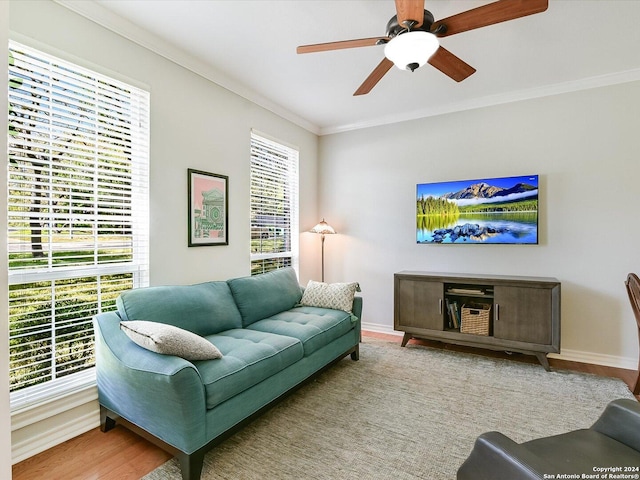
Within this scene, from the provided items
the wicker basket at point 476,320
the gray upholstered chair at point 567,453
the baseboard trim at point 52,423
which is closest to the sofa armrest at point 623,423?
the gray upholstered chair at point 567,453

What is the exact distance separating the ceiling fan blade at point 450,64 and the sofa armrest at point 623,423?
196 centimetres

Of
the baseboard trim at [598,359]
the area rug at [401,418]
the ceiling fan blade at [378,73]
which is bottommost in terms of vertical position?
the area rug at [401,418]

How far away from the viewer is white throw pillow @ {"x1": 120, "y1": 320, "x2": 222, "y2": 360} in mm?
1713

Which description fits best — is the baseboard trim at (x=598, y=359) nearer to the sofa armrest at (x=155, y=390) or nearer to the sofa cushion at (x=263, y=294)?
the sofa cushion at (x=263, y=294)

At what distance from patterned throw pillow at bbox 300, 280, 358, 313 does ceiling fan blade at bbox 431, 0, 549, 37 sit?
85.9 inches

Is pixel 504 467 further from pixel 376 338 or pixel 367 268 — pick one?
Answer: pixel 367 268

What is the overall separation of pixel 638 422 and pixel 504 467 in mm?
663

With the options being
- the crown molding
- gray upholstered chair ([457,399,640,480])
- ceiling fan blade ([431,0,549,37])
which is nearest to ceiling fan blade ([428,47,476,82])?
ceiling fan blade ([431,0,549,37])

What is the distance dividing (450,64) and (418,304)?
2301mm

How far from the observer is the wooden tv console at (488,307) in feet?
9.83

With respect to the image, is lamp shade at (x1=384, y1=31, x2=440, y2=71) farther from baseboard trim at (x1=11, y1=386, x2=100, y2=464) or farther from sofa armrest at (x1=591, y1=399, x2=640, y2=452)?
baseboard trim at (x1=11, y1=386, x2=100, y2=464)

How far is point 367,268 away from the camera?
4375 mm

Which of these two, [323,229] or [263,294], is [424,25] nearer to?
[263,294]

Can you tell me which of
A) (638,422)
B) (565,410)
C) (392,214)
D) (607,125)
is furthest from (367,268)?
(638,422)
